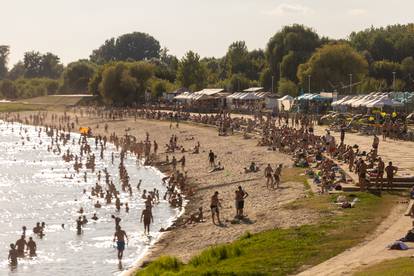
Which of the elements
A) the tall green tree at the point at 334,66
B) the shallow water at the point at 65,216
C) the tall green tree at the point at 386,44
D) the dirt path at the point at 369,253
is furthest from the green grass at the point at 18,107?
the dirt path at the point at 369,253

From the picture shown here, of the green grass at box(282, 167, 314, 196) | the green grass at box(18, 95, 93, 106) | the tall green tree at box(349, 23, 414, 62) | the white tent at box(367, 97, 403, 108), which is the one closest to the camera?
the green grass at box(282, 167, 314, 196)

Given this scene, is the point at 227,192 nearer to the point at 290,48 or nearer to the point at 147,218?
the point at 147,218

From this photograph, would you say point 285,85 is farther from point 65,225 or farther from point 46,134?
point 65,225

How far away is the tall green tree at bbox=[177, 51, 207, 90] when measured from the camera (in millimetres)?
114125

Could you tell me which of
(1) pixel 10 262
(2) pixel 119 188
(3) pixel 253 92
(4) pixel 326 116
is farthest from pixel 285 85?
(1) pixel 10 262

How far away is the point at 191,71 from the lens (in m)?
115

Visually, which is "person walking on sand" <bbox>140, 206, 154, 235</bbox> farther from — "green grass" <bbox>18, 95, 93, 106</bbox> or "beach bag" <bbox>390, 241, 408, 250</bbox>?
"green grass" <bbox>18, 95, 93, 106</bbox>

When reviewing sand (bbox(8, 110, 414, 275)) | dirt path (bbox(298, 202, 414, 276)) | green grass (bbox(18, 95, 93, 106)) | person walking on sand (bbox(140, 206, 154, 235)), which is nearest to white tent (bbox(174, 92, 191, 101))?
sand (bbox(8, 110, 414, 275))

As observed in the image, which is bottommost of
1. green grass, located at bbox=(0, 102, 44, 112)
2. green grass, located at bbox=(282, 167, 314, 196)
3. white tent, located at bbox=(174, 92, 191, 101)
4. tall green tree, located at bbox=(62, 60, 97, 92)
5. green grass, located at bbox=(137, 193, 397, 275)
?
green grass, located at bbox=(137, 193, 397, 275)

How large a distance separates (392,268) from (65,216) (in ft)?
75.7

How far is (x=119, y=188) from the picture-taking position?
48438 mm

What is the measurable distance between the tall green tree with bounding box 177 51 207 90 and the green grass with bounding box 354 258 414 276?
94439 mm

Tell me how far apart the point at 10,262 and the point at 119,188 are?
19.4m

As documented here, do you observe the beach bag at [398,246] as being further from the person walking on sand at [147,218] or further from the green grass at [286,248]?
the person walking on sand at [147,218]
